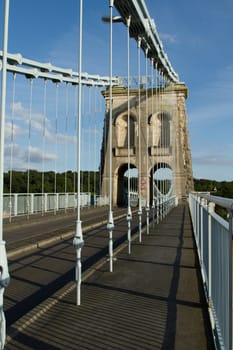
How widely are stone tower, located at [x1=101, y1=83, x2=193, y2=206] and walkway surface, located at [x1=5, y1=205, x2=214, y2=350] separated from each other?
3109 centimetres

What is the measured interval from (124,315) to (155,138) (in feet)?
117

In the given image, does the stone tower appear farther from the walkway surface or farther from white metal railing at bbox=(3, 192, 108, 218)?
the walkway surface

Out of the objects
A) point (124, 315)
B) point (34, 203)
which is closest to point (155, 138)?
point (34, 203)

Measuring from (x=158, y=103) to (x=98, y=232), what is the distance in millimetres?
27697

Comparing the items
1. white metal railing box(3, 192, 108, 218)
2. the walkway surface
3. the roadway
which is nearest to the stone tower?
white metal railing box(3, 192, 108, 218)

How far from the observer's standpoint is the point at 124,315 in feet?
12.7

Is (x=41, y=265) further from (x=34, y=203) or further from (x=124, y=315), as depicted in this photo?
(x=34, y=203)

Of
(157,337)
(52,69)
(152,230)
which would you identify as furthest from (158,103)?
(157,337)

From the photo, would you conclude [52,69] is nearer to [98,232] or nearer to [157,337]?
[98,232]

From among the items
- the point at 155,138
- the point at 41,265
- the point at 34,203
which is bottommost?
the point at 41,265

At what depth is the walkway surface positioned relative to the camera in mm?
3217

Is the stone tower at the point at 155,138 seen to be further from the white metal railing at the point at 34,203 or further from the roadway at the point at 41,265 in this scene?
the roadway at the point at 41,265

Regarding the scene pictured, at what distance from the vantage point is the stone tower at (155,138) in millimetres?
37156

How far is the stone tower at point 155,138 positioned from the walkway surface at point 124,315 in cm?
3109
